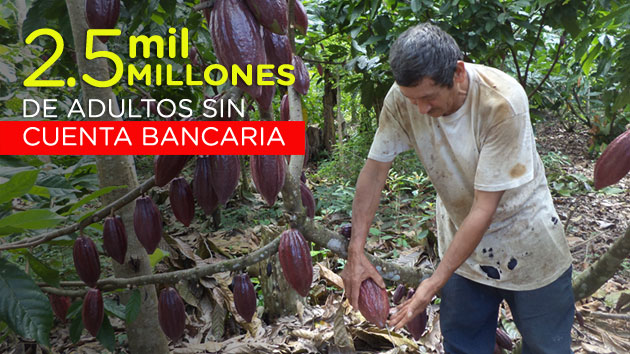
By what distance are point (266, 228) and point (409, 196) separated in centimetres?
187

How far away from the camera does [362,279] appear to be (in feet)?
3.55

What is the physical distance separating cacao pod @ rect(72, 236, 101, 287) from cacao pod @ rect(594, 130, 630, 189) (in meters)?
1.21

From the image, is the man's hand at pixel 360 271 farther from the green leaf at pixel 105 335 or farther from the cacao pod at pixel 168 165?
the green leaf at pixel 105 335

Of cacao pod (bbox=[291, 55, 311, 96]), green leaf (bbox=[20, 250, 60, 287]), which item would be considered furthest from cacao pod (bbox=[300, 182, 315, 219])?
green leaf (bbox=[20, 250, 60, 287])

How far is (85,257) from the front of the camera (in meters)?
1.07

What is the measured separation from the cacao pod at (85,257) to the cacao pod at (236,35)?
686 mm

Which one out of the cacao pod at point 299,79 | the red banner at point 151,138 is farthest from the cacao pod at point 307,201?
the cacao pod at point 299,79

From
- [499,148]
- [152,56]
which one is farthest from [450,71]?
[152,56]

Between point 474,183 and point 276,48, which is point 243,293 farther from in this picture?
point 276,48

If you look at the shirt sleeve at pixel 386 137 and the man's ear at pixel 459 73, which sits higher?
the man's ear at pixel 459 73

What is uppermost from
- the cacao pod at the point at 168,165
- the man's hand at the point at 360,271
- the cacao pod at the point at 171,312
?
the cacao pod at the point at 168,165

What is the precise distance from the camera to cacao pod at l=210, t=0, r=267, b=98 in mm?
578

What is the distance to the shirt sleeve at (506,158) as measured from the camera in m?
1.11

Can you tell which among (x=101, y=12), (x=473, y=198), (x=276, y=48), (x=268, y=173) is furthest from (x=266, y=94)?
(x=473, y=198)
